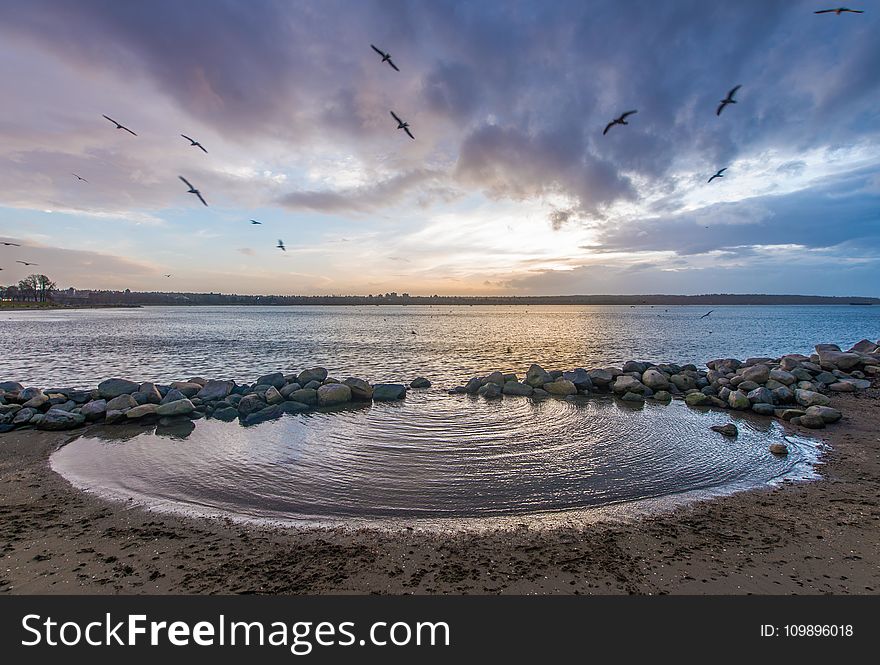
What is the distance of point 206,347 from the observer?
44.8 meters

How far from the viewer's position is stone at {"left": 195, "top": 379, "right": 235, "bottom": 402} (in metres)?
17.5

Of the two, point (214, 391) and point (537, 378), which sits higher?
point (214, 391)

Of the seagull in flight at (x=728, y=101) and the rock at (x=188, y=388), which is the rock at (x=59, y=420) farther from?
the seagull in flight at (x=728, y=101)

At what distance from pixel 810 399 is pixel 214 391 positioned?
23.1 meters

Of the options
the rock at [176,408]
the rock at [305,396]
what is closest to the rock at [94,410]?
the rock at [176,408]

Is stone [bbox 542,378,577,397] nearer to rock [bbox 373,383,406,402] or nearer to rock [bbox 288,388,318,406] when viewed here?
rock [bbox 373,383,406,402]

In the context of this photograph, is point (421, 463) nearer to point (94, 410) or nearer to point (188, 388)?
point (94, 410)

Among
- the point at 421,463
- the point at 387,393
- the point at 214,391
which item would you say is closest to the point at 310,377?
the point at 387,393

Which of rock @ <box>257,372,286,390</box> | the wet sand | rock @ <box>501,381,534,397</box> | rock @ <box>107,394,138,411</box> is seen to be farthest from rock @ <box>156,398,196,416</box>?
rock @ <box>501,381,534,397</box>

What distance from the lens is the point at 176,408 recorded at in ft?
50.3

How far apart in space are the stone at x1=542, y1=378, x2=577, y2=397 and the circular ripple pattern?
400cm

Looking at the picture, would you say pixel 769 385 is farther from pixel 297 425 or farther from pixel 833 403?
pixel 297 425

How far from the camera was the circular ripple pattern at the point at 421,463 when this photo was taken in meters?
8.62

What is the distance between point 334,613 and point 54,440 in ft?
41.0
